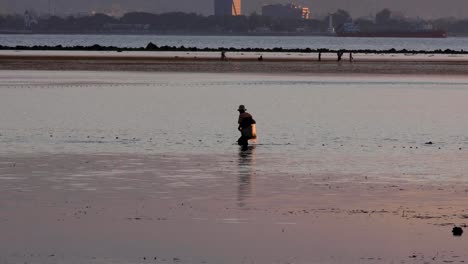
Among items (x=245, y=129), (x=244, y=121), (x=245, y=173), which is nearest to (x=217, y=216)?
(x=245, y=173)

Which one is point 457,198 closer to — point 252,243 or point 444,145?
point 252,243

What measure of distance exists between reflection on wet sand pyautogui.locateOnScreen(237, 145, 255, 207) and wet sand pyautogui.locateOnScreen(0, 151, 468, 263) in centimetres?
4

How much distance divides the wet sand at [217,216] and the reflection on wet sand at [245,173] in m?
0.04

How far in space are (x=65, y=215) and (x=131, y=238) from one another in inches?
104

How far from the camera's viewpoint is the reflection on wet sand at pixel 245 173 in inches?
937

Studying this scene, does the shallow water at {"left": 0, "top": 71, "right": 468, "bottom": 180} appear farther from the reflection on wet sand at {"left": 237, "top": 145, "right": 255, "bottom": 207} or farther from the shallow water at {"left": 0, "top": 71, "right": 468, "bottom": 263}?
the reflection on wet sand at {"left": 237, "top": 145, "right": 255, "bottom": 207}

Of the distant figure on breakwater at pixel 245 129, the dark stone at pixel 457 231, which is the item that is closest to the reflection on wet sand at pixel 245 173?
the distant figure on breakwater at pixel 245 129

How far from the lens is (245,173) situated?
28.2 m

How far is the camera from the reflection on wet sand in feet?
78.1

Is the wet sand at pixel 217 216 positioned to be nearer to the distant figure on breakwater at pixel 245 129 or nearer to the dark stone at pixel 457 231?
the dark stone at pixel 457 231

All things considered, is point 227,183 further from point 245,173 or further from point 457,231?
point 457,231

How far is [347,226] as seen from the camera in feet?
65.5

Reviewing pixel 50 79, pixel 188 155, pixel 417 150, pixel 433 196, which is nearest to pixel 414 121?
pixel 417 150

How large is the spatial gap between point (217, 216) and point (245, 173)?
727cm
